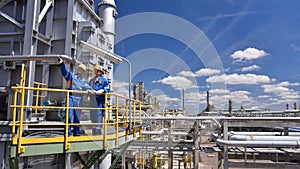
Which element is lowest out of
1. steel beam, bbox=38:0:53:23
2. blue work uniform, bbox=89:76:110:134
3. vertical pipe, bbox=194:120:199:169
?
vertical pipe, bbox=194:120:199:169

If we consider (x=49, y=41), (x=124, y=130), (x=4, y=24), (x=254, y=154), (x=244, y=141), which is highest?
(x=4, y=24)

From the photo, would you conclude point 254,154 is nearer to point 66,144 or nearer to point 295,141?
point 295,141

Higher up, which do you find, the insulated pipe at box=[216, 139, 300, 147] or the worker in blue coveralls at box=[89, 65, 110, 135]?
the worker in blue coveralls at box=[89, 65, 110, 135]

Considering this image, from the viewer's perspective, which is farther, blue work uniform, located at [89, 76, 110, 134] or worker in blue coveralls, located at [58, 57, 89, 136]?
blue work uniform, located at [89, 76, 110, 134]

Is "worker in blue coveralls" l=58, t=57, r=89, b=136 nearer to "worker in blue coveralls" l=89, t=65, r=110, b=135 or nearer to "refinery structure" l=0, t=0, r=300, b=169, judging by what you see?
"refinery structure" l=0, t=0, r=300, b=169

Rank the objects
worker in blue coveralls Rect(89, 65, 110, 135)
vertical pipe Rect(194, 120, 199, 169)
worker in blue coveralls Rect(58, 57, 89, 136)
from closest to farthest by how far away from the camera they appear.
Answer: worker in blue coveralls Rect(58, 57, 89, 136) → worker in blue coveralls Rect(89, 65, 110, 135) → vertical pipe Rect(194, 120, 199, 169)

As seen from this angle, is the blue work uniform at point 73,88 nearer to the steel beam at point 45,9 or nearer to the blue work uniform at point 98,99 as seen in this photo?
the blue work uniform at point 98,99

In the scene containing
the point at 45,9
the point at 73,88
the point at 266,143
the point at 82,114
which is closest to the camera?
the point at 73,88

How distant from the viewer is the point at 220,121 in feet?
18.1

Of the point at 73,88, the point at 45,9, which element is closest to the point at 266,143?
the point at 73,88

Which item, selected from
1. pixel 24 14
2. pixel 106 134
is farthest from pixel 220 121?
pixel 24 14

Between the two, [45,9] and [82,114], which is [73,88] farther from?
[45,9]

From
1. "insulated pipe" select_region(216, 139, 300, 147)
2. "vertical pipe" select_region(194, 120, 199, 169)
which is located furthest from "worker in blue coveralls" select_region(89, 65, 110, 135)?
"vertical pipe" select_region(194, 120, 199, 169)

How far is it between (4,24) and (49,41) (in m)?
1.16
